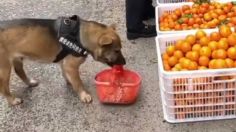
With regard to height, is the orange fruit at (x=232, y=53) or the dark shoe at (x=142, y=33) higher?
the orange fruit at (x=232, y=53)

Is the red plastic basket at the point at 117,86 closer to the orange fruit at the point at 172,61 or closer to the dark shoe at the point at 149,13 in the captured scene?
the orange fruit at the point at 172,61

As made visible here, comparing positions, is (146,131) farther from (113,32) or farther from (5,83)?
(5,83)

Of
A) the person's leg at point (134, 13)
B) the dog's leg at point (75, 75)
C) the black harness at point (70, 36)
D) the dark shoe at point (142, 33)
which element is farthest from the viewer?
the dark shoe at point (142, 33)

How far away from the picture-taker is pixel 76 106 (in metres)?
3.52

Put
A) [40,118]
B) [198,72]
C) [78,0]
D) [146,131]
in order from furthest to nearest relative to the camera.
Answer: [78,0] → [40,118] → [146,131] → [198,72]

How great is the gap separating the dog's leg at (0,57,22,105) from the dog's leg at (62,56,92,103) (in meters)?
0.43

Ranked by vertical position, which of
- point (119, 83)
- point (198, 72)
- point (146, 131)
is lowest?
point (146, 131)

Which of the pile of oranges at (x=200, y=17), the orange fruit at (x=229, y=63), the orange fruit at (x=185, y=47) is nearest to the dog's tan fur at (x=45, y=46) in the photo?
the orange fruit at (x=185, y=47)

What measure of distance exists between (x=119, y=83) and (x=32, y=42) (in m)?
0.74

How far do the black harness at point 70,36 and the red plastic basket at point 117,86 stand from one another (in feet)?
0.93

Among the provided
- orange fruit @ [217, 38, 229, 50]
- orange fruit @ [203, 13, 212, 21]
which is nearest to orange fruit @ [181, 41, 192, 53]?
orange fruit @ [217, 38, 229, 50]

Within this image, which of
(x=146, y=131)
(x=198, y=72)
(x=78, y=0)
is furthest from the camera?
(x=78, y=0)

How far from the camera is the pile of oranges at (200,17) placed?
3.54 meters

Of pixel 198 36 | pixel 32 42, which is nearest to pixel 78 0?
pixel 32 42
